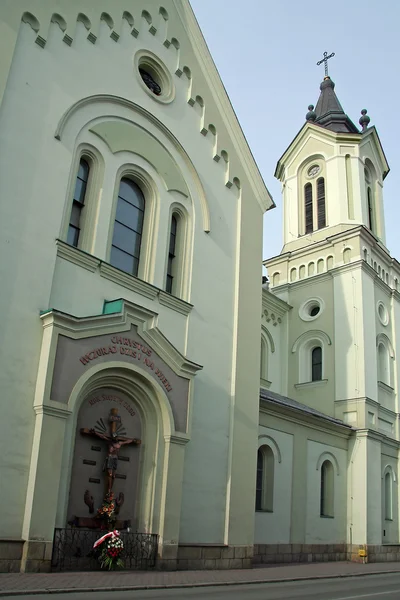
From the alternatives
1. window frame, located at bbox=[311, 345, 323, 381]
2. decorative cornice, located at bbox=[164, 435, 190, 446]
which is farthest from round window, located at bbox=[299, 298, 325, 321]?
decorative cornice, located at bbox=[164, 435, 190, 446]

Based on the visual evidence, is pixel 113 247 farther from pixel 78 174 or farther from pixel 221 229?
pixel 221 229

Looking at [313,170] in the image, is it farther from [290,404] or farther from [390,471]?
[390,471]

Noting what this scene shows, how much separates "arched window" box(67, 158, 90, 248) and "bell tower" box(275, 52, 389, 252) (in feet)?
55.5

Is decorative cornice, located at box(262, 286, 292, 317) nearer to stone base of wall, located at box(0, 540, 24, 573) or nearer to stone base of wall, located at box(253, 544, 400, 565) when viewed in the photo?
stone base of wall, located at box(253, 544, 400, 565)

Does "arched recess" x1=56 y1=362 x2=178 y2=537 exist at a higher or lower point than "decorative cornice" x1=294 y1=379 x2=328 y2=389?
lower

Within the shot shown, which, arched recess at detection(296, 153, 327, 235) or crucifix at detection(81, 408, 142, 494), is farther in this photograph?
arched recess at detection(296, 153, 327, 235)

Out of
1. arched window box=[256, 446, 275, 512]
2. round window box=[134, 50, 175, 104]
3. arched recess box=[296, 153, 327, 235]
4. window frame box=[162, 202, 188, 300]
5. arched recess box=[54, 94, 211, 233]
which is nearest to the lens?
arched recess box=[54, 94, 211, 233]

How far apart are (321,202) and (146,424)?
20186 millimetres

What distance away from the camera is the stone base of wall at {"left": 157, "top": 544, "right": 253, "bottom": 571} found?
13503mm

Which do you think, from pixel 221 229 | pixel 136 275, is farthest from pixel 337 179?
pixel 136 275

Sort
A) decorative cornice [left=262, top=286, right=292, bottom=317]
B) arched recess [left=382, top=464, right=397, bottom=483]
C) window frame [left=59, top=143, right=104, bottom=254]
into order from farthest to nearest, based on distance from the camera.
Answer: decorative cornice [left=262, top=286, right=292, bottom=317], arched recess [left=382, top=464, right=397, bottom=483], window frame [left=59, top=143, right=104, bottom=254]

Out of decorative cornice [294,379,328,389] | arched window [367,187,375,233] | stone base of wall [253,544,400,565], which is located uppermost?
arched window [367,187,375,233]

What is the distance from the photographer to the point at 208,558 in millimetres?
14586

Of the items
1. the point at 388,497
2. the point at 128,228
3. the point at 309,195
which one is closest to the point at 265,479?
the point at 388,497
